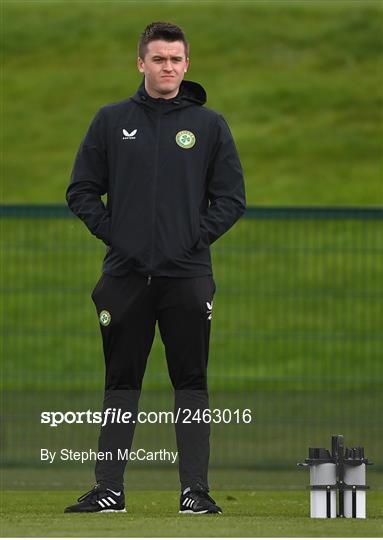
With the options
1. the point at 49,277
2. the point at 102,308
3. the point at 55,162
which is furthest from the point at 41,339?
the point at 55,162

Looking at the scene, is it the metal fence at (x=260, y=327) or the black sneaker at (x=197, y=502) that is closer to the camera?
the black sneaker at (x=197, y=502)

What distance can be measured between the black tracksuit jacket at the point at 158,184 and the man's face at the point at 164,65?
79 millimetres

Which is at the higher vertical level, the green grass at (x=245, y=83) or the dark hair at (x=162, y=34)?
the green grass at (x=245, y=83)

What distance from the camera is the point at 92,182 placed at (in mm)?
6926

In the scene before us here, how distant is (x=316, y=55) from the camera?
101 ft

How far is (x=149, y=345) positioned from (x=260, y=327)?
4.39 metres

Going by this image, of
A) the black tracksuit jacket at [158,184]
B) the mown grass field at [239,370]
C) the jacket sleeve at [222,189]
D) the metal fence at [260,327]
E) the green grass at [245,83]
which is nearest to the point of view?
the black tracksuit jacket at [158,184]

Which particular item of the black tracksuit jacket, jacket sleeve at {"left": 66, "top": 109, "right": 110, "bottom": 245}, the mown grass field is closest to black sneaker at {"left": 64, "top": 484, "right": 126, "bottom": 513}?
the mown grass field

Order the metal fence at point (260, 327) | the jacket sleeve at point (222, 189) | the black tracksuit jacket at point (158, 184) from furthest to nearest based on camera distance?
the metal fence at point (260, 327) < the jacket sleeve at point (222, 189) < the black tracksuit jacket at point (158, 184)

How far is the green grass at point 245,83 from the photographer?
25469 millimetres

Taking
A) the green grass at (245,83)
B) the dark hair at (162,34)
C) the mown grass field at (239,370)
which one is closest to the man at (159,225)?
the dark hair at (162,34)

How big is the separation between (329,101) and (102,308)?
73.6 feet

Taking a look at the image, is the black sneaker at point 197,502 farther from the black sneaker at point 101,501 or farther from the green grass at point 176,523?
the black sneaker at point 101,501

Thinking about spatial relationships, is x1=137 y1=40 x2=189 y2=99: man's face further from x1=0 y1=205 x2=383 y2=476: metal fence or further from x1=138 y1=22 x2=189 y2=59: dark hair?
x1=0 y1=205 x2=383 y2=476: metal fence
